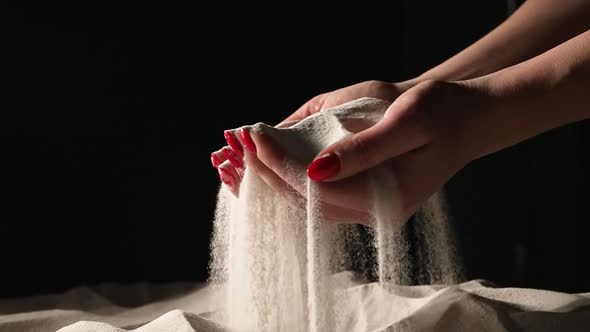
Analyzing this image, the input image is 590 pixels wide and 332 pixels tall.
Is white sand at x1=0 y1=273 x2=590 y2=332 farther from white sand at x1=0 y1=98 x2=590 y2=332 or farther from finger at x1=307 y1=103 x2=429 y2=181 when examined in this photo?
finger at x1=307 y1=103 x2=429 y2=181

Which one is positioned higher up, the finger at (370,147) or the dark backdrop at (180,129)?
the dark backdrop at (180,129)

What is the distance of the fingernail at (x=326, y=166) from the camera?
2.05 feet

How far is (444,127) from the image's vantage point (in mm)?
693

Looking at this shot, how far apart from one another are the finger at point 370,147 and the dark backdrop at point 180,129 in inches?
33.0

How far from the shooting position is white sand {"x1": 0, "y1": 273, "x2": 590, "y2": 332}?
73cm

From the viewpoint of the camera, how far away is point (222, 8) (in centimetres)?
156

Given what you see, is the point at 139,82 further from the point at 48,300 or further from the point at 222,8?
the point at 48,300

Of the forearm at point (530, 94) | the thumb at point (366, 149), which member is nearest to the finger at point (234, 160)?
the thumb at point (366, 149)

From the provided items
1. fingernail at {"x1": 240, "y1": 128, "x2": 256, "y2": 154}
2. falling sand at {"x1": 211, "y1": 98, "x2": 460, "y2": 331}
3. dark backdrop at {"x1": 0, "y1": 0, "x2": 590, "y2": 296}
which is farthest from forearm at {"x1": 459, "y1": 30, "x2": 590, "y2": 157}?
dark backdrop at {"x1": 0, "y1": 0, "x2": 590, "y2": 296}

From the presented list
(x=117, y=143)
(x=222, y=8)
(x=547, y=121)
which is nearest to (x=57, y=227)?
(x=117, y=143)

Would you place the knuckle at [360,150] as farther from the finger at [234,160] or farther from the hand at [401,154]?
the finger at [234,160]

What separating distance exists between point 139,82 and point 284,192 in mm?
919

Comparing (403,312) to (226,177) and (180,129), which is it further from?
(180,129)

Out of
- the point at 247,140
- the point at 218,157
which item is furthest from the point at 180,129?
the point at 247,140
